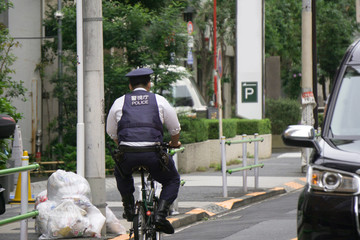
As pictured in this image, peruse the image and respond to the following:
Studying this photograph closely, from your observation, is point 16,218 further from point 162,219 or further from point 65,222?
point 65,222

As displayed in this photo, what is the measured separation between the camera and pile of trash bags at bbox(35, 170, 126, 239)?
948 cm

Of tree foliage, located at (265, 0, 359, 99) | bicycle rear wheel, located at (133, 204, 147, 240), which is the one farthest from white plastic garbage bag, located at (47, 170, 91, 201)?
tree foliage, located at (265, 0, 359, 99)

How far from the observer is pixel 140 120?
7879mm

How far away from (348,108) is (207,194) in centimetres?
887

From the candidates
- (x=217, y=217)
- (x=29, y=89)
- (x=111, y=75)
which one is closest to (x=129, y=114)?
(x=217, y=217)

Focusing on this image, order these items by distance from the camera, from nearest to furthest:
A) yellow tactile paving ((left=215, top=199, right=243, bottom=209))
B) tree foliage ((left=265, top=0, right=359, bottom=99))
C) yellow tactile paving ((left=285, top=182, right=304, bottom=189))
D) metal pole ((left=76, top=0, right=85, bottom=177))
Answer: metal pole ((left=76, top=0, right=85, bottom=177)) → yellow tactile paving ((left=215, top=199, right=243, bottom=209)) → yellow tactile paving ((left=285, top=182, right=304, bottom=189)) → tree foliage ((left=265, top=0, right=359, bottom=99))

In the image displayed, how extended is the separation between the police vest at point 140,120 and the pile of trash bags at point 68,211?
6.11 feet

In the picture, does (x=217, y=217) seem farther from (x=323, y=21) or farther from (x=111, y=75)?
(x=323, y=21)

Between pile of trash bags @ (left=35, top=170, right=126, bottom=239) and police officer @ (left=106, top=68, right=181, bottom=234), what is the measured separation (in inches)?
56.1

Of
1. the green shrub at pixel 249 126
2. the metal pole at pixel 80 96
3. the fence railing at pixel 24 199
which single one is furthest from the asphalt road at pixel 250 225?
the green shrub at pixel 249 126

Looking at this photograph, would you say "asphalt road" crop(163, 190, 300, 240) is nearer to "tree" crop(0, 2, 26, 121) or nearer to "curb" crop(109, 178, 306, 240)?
"curb" crop(109, 178, 306, 240)

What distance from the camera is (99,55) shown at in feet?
32.0

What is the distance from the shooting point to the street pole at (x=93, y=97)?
31.9 ft

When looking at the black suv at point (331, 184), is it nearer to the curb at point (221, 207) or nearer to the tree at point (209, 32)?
the curb at point (221, 207)
